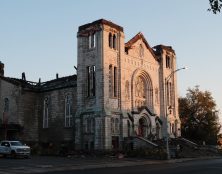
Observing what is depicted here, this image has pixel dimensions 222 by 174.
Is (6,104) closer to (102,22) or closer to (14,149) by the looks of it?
(102,22)

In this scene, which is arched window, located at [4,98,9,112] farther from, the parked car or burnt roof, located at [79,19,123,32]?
the parked car

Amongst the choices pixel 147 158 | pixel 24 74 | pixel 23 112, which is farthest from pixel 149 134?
pixel 24 74

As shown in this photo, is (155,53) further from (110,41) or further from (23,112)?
(23,112)

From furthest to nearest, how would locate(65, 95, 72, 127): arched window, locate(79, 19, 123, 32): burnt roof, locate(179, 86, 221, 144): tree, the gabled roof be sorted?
1. locate(179, 86, 221, 144): tree
2. the gabled roof
3. locate(65, 95, 72, 127): arched window
4. locate(79, 19, 123, 32): burnt roof

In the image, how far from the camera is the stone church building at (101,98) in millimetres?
45750

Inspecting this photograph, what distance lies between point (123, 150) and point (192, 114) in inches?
908

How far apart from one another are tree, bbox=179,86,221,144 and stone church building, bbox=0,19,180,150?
23.6 ft

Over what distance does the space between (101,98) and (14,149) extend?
12107mm

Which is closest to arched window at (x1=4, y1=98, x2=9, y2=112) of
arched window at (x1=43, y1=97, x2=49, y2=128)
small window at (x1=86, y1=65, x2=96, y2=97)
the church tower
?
arched window at (x1=43, y1=97, x2=49, y2=128)

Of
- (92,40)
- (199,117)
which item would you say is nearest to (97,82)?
(92,40)

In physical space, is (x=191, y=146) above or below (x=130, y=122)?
below

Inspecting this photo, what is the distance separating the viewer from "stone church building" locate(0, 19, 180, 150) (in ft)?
150

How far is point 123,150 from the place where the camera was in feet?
145

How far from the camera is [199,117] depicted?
207ft
